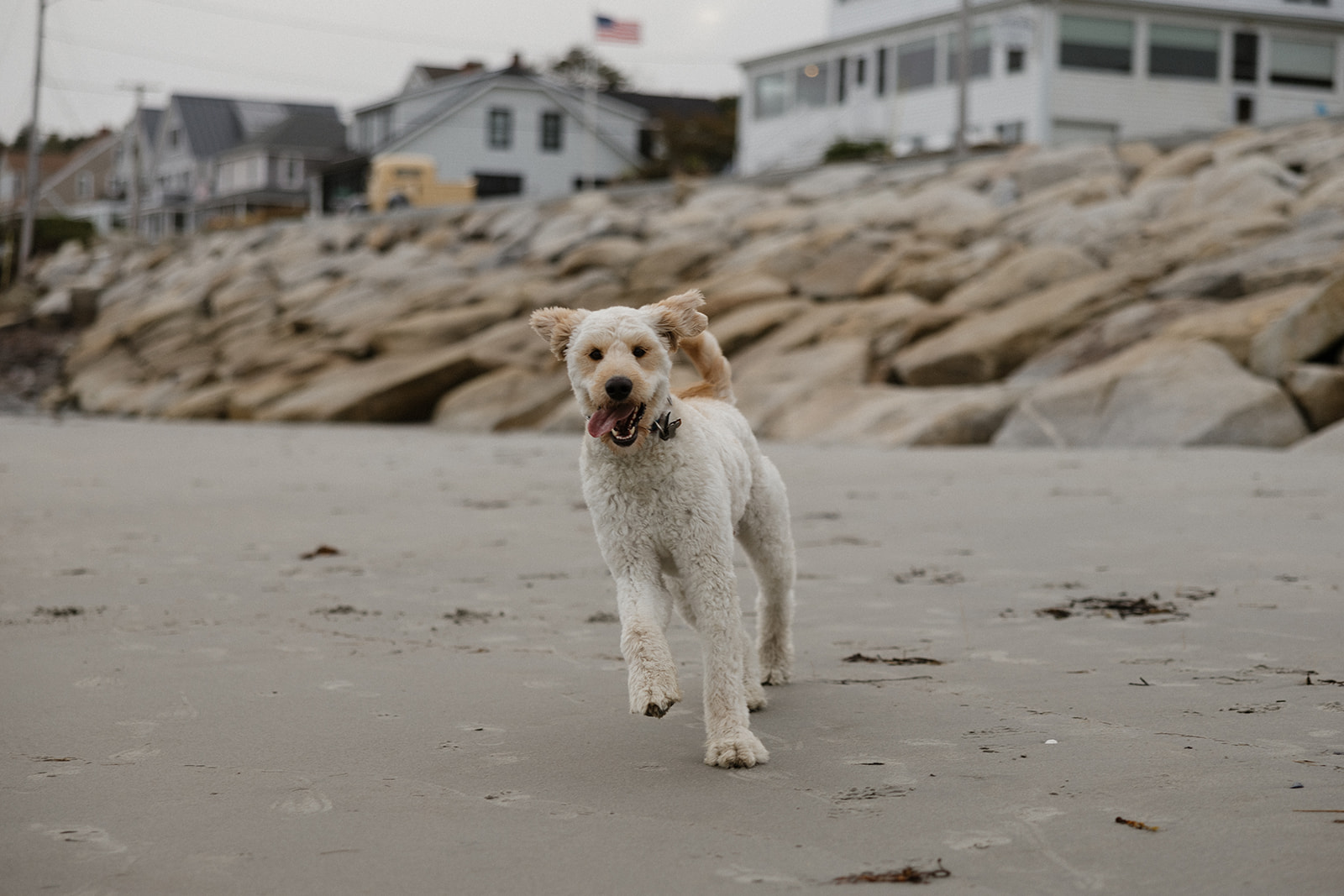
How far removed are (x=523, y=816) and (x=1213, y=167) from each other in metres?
20.5

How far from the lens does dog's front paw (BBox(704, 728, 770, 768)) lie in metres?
3.83

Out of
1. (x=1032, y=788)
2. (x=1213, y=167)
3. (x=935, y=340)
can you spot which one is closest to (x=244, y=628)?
(x=1032, y=788)

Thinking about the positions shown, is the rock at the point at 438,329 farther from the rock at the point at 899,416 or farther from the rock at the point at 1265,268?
the rock at the point at 1265,268

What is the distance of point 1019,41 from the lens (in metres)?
35.1

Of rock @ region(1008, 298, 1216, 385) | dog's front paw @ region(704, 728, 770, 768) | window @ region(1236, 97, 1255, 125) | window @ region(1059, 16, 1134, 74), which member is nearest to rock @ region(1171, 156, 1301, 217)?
rock @ region(1008, 298, 1216, 385)

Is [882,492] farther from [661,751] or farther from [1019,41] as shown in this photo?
[1019,41]

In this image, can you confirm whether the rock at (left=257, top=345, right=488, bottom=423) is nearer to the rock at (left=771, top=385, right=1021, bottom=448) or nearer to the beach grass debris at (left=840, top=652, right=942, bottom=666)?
the rock at (left=771, top=385, right=1021, bottom=448)

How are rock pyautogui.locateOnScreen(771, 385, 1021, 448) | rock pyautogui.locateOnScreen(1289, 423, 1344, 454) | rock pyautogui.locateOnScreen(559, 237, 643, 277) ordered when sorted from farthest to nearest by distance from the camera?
1. rock pyautogui.locateOnScreen(559, 237, 643, 277)
2. rock pyautogui.locateOnScreen(771, 385, 1021, 448)
3. rock pyautogui.locateOnScreen(1289, 423, 1344, 454)

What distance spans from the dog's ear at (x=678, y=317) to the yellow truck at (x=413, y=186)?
133 ft

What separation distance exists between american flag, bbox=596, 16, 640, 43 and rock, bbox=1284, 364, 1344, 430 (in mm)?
29292

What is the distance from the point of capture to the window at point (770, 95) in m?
43.8

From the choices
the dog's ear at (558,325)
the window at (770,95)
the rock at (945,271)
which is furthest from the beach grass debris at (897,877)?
the window at (770,95)

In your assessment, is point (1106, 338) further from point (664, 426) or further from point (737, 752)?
point (737, 752)

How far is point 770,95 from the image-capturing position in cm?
4431
